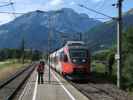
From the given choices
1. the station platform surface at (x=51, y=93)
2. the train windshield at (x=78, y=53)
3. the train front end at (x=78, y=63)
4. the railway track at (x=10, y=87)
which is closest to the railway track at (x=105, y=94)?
the station platform surface at (x=51, y=93)

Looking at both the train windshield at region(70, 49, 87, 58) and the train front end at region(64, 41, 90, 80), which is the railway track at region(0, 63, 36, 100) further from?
the train windshield at region(70, 49, 87, 58)

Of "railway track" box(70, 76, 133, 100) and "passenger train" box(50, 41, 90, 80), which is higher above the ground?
"passenger train" box(50, 41, 90, 80)

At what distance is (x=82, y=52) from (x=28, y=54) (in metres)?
152

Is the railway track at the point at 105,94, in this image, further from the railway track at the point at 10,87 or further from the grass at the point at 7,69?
the grass at the point at 7,69

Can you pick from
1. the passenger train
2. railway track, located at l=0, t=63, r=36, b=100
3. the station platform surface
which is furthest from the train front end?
the station platform surface

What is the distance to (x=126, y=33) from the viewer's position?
57031mm

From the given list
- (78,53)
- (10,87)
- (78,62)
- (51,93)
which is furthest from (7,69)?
(51,93)

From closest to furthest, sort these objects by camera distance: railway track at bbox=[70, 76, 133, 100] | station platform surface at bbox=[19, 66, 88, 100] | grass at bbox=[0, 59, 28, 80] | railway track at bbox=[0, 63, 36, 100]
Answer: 1. railway track at bbox=[70, 76, 133, 100]
2. station platform surface at bbox=[19, 66, 88, 100]
3. railway track at bbox=[0, 63, 36, 100]
4. grass at bbox=[0, 59, 28, 80]

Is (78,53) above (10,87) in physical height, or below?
above

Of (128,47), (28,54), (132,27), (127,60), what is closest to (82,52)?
(127,60)

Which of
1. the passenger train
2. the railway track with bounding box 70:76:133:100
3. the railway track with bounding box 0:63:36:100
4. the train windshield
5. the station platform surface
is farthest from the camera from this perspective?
the train windshield

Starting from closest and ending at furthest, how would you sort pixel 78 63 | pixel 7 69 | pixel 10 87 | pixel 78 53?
1. pixel 10 87
2. pixel 78 63
3. pixel 78 53
4. pixel 7 69

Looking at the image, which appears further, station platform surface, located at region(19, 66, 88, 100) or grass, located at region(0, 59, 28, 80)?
grass, located at region(0, 59, 28, 80)

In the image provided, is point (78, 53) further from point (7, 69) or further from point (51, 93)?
point (7, 69)
